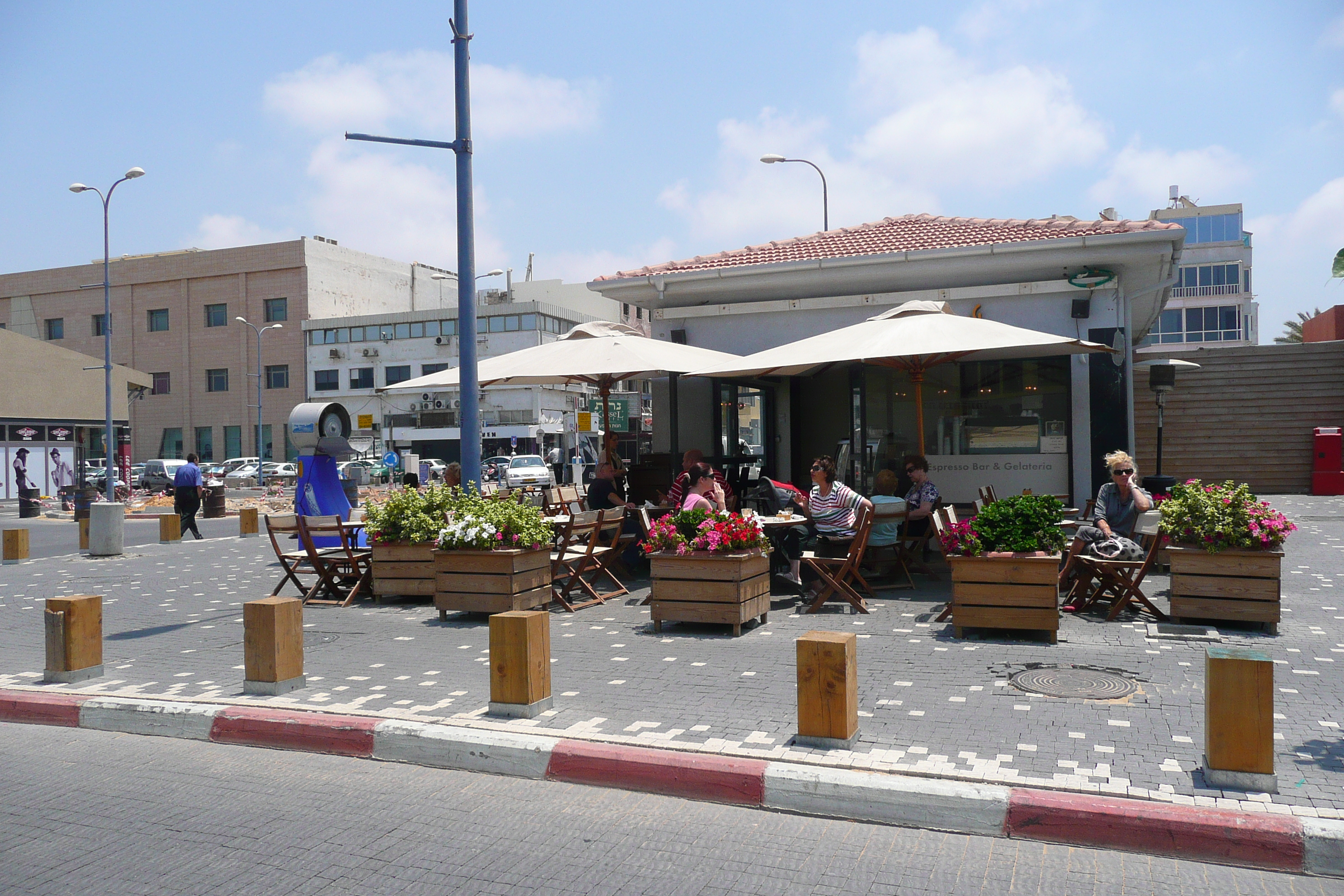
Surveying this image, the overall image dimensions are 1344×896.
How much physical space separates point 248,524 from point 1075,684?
16.9 meters

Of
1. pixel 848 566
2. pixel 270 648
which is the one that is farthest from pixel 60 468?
pixel 848 566

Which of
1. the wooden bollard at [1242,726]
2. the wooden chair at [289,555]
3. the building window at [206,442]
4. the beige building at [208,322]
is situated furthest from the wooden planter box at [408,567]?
the building window at [206,442]

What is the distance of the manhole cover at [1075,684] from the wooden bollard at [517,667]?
286 cm

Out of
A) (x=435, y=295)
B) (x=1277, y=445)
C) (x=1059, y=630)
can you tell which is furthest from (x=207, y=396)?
(x=1059, y=630)

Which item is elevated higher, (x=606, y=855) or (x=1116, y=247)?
(x=1116, y=247)

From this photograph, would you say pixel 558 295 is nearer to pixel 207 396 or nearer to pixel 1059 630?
pixel 207 396

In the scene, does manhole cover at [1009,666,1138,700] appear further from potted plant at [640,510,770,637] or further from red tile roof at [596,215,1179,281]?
red tile roof at [596,215,1179,281]

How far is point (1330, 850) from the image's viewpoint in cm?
352

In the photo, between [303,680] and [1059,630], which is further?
[1059,630]

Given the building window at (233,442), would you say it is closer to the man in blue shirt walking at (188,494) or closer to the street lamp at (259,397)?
the street lamp at (259,397)

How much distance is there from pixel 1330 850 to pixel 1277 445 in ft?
75.7

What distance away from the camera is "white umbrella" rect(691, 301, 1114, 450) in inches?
356

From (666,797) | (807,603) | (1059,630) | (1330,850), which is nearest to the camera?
(1330,850)

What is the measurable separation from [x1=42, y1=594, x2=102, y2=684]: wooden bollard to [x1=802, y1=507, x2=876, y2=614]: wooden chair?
213 inches
